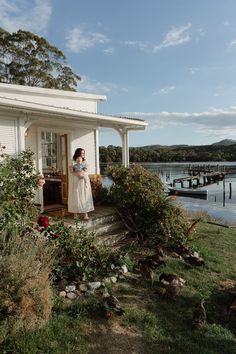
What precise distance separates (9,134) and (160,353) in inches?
207

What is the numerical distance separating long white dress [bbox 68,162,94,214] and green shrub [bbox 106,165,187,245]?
0.60m

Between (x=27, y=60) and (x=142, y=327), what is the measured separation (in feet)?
84.9

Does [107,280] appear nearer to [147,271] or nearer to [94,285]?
[94,285]

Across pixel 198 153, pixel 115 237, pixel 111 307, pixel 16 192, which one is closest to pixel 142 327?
pixel 111 307

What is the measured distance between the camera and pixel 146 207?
6.48m

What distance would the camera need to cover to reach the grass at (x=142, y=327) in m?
3.18

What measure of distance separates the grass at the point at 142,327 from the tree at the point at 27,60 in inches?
965

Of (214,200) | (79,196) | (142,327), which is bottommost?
(214,200)

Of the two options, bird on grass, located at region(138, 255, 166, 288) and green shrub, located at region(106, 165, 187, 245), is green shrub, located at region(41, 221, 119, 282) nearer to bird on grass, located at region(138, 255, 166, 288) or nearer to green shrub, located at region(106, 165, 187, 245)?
bird on grass, located at region(138, 255, 166, 288)

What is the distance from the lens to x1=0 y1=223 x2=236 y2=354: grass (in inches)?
125

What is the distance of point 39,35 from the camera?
26.0 meters

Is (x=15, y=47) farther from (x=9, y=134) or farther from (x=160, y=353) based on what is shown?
(x=160, y=353)

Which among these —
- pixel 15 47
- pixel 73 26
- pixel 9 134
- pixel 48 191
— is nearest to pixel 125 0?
pixel 73 26

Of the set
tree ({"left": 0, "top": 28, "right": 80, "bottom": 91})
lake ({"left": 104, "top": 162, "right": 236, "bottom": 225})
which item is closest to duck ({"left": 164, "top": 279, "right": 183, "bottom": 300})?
lake ({"left": 104, "top": 162, "right": 236, "bottom": 225})
